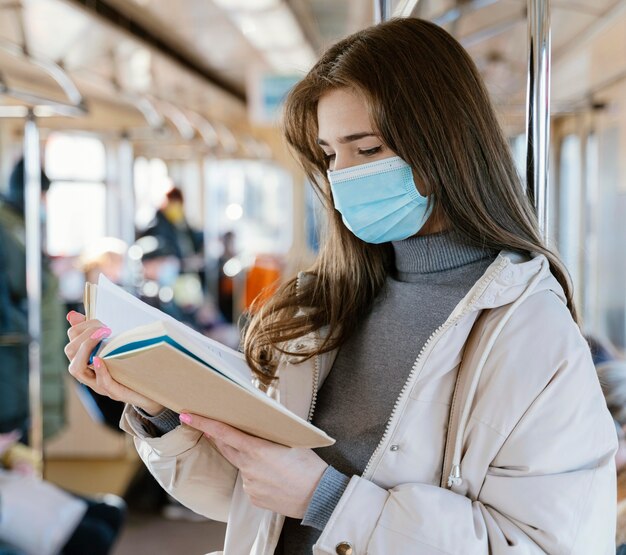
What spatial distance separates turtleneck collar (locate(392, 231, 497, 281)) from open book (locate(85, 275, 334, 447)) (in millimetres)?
368

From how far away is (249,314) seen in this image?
1521 millimetres

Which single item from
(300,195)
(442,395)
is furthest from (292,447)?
(300,195)

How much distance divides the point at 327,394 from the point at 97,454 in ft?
16.1

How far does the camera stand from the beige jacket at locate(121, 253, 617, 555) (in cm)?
98

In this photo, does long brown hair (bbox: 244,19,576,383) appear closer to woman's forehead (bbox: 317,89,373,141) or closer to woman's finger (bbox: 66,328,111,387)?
woman's forehead (bbox: 317,89,373,141)

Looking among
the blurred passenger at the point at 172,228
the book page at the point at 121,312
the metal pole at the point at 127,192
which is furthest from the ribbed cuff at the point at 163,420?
the blurred passenger at the point at 172,228

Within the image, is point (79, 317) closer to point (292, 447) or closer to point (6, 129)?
point (292, 447)

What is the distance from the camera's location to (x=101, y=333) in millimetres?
1028

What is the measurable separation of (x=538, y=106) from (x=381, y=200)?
1.28 ft

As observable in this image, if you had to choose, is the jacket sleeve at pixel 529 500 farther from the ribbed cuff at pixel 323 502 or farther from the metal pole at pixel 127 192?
the metal pole at pixel 127 192

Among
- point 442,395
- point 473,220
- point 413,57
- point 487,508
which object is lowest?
point 487,508

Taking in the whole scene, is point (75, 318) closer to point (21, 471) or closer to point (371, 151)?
point (371, 151)

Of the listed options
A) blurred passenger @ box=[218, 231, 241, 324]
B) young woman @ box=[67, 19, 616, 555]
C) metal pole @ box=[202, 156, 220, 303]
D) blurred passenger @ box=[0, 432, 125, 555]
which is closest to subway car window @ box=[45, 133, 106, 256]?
metal pole @ box=[202, 156, 220, 303]

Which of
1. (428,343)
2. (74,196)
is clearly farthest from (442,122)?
(74,196)
